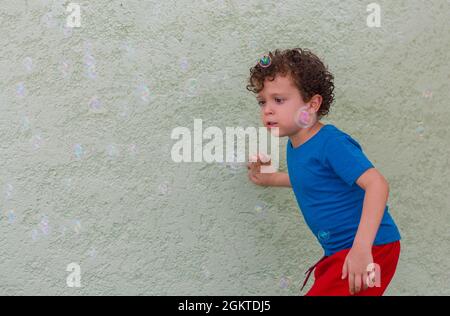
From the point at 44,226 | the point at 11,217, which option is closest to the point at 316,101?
the point at 44,226

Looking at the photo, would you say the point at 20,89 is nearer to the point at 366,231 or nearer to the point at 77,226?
the point at 77,226

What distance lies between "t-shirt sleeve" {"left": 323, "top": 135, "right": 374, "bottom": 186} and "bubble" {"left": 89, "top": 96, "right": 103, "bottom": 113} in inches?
39.3

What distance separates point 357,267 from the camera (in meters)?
2.26

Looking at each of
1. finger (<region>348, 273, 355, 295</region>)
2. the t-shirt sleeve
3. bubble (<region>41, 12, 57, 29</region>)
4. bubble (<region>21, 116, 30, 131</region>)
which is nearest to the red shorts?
finger (<region>348, 273, 355, 295</region>)

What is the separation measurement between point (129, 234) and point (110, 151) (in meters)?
0.36

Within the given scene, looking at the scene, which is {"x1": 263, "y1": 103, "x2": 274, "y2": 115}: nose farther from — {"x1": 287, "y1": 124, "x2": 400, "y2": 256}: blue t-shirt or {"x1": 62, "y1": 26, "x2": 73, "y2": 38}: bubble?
{"x1": 62, "y1": 26, "x2": 73, "y2": 38}: bubble

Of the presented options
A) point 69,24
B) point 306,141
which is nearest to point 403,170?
point 306,141

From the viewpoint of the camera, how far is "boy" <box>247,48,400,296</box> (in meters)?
2.37

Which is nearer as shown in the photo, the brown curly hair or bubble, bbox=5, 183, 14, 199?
A: the brown curly hair

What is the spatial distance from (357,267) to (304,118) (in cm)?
59

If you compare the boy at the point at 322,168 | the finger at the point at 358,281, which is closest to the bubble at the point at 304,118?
the boy at the point at 322,168

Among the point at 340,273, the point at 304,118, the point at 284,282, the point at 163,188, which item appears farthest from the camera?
the point at 284,282

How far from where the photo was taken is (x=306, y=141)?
8.22 feet
